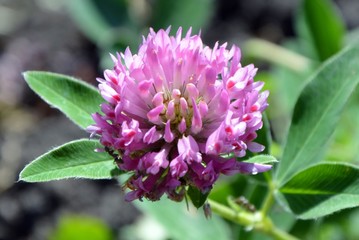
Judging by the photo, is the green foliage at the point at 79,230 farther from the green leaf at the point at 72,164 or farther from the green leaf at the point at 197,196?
the green leaf at the point at 197,196

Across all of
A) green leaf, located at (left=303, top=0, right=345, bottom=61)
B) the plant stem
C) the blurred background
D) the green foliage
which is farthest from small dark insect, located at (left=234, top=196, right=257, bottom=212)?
the green foliage

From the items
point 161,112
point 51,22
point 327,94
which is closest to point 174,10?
point 51,22

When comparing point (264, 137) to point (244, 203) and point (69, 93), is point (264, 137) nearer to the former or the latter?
point (244, 203)

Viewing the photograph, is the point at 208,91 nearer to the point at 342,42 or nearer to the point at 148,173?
the point at 148,173

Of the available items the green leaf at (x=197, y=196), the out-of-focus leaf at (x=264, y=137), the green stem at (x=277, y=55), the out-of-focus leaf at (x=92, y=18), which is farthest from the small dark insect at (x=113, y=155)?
the out-of-focus leaf at (x=92, y=18)

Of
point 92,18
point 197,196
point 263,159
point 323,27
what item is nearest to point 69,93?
point 197,196

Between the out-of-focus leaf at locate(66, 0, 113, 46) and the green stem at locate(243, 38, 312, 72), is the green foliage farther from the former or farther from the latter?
the green stem at locate(243, 38, 312, 72)
